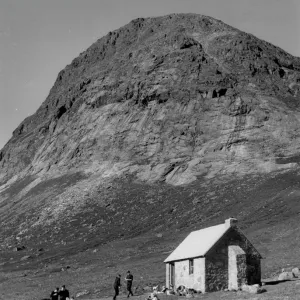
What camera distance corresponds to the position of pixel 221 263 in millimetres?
41156

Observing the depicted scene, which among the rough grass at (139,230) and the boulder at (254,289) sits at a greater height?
the rough grass at (139,230)

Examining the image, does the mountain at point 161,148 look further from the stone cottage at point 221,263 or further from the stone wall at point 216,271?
the stone wall at point 216,271

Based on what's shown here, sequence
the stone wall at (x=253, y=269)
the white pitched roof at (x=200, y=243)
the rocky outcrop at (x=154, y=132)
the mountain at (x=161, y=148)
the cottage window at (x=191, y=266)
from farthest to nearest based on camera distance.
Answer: the rocky outcrop at (x=154, y=132)
the mountain at (x=161, y=148)
the cottage window at (x=191, y=266)
the white pitched roof at (x=200, y=243)
the stone wall at (x=253, y=269)

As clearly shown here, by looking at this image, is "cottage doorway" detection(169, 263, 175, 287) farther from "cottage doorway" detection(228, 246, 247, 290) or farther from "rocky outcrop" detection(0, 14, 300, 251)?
"rocky outcrop" detection(0, 14, 300, 251)

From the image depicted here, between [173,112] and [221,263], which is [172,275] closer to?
[221,263]

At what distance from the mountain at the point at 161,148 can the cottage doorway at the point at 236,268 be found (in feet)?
44.4

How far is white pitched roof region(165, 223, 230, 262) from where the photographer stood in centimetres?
4178

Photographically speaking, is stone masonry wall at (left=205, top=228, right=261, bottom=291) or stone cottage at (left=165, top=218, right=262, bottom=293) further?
stone masonry wall at (left=205, top=228, right=261, bottom=291)

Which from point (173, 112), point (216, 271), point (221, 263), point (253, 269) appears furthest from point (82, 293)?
point (173, 112)

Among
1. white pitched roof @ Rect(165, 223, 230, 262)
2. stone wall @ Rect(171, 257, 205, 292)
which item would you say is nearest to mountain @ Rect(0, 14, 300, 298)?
white pitched roof @ Rect(165, 223, 230, 262)

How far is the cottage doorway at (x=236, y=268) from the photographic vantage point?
40344 mm

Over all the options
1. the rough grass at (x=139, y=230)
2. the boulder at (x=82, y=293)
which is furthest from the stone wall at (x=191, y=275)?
the boulder at (x=82, y=293)

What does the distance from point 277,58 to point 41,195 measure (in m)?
92.4

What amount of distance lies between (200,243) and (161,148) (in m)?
90.2
